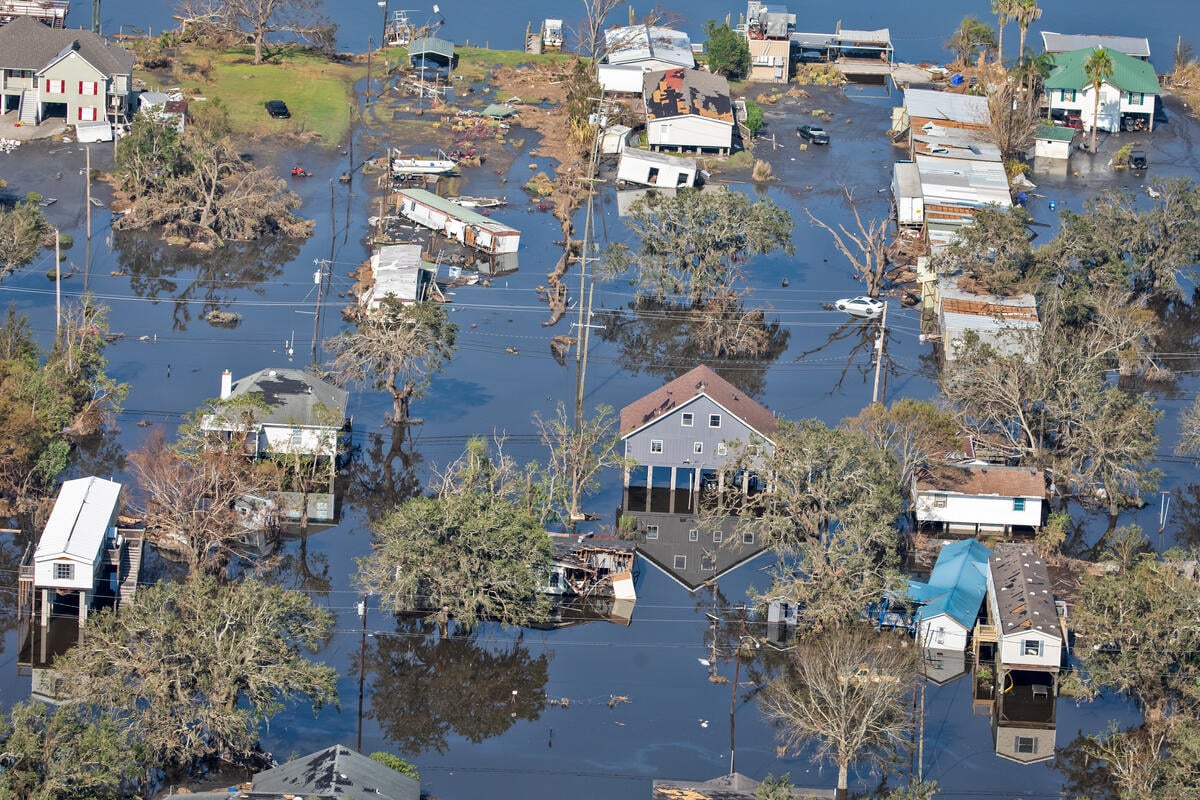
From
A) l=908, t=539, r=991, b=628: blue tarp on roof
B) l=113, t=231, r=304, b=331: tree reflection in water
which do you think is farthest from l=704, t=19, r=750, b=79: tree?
l=908, t=539, r=991, b=628: blue tarp on roof

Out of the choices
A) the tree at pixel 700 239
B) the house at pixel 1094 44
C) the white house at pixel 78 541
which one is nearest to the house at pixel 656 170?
the tree at pixel 700 239

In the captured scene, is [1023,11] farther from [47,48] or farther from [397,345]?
[397,345]

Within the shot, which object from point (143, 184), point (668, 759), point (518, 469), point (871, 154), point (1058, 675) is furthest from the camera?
point (871, 154)

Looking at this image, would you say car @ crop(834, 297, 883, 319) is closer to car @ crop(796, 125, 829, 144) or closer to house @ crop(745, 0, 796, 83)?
car @ crop(796, 125, 829, 144)

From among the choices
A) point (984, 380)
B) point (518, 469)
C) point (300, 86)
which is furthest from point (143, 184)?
point (984, 380)

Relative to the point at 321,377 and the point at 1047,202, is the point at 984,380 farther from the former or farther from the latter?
the point at 1047,202

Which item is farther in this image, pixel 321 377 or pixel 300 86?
pixel 300 86

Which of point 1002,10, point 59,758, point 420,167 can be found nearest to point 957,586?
point 59,758
